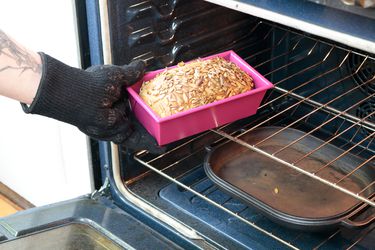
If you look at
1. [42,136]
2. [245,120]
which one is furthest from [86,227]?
[245,120]

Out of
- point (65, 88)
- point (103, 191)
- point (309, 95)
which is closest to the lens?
point (65, 88)

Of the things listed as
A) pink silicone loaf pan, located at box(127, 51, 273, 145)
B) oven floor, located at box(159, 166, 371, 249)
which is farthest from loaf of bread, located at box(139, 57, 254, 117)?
oven floor, located at box(159, 166, 371, 249)

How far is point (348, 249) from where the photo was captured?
47.4 inches

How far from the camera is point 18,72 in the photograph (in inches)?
41.8

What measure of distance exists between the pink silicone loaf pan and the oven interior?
0.05 meters

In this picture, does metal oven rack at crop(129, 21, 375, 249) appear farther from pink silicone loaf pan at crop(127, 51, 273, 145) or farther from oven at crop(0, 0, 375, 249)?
pink silicone loaf pan at crop(127, 51, 273, 145)

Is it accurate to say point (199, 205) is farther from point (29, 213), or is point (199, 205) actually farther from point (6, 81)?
point (6, 81)

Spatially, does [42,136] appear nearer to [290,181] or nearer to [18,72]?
[18,72]

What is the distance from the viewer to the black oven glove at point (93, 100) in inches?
41.1

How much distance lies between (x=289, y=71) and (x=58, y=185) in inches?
27.9

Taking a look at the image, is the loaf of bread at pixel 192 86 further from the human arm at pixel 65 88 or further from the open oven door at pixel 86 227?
the open oven door at pixel 86 227

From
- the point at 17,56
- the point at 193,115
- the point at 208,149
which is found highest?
the point at 17,56

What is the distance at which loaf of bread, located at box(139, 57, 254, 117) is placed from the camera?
110 centimetres

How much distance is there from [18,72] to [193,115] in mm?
323
